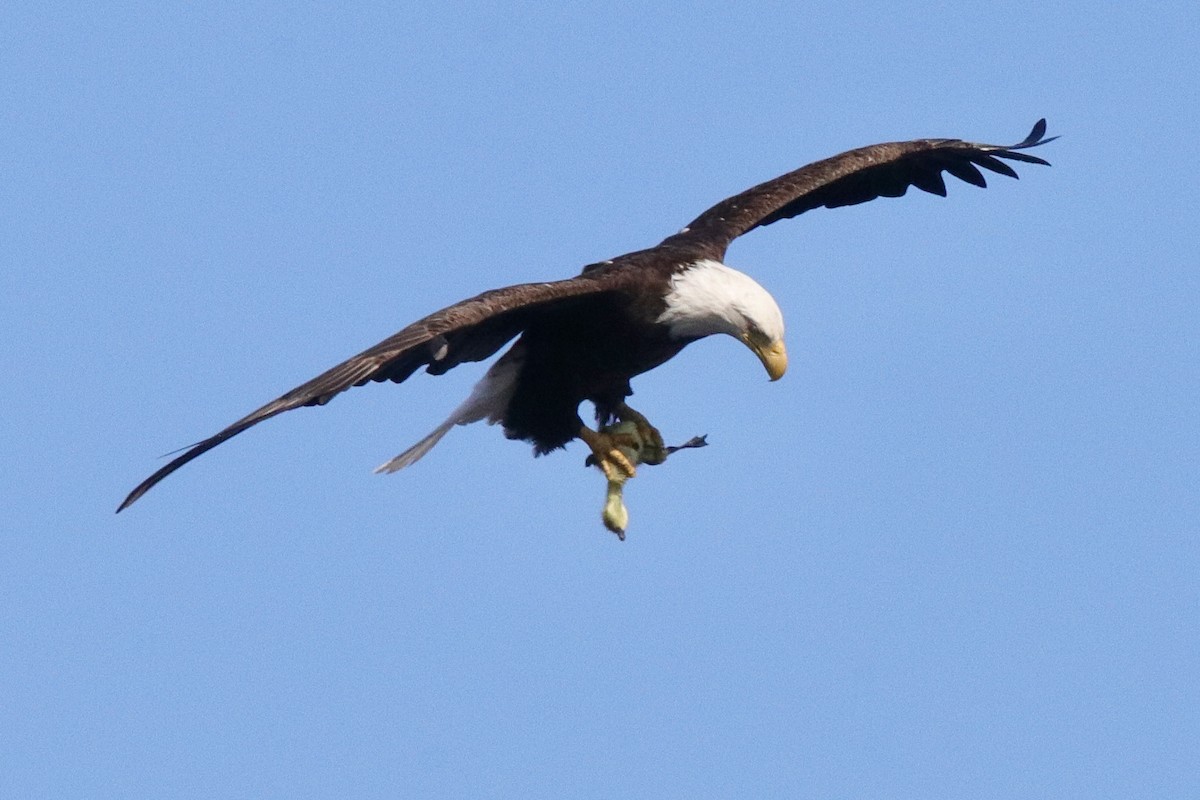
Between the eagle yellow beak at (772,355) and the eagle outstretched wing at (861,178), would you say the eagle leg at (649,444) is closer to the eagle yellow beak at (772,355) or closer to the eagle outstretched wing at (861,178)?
the eagle yellow beak at (772,355)

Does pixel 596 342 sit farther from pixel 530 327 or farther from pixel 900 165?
pixel 900 165

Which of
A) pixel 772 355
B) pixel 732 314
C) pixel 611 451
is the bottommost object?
pixel 611 451

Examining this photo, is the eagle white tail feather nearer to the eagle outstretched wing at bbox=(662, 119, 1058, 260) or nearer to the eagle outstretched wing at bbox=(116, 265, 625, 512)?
the eagle outstretched wing at bbox=(116, 265, 625, 512)

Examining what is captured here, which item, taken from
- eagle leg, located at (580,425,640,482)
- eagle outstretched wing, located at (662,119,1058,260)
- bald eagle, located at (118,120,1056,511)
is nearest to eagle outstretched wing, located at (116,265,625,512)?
bald eagle, located at (118,120,1056,511)

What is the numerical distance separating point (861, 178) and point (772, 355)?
223 cm

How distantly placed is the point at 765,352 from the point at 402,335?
1537mm

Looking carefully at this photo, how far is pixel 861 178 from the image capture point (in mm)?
11562

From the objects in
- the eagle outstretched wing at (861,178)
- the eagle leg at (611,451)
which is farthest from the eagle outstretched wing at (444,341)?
the eagle outstretched wing at (861,178)

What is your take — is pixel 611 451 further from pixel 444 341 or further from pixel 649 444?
pixel 444 341

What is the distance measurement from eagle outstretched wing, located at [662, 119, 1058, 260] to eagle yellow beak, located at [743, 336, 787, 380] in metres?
1.10

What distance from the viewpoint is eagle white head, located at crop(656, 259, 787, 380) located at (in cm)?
955

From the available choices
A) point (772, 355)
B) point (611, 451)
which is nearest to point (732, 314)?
point (772, 355)

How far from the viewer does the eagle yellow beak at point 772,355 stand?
31.4ft

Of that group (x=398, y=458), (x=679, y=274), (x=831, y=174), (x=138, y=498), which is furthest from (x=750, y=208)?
(x=138, y=498)
